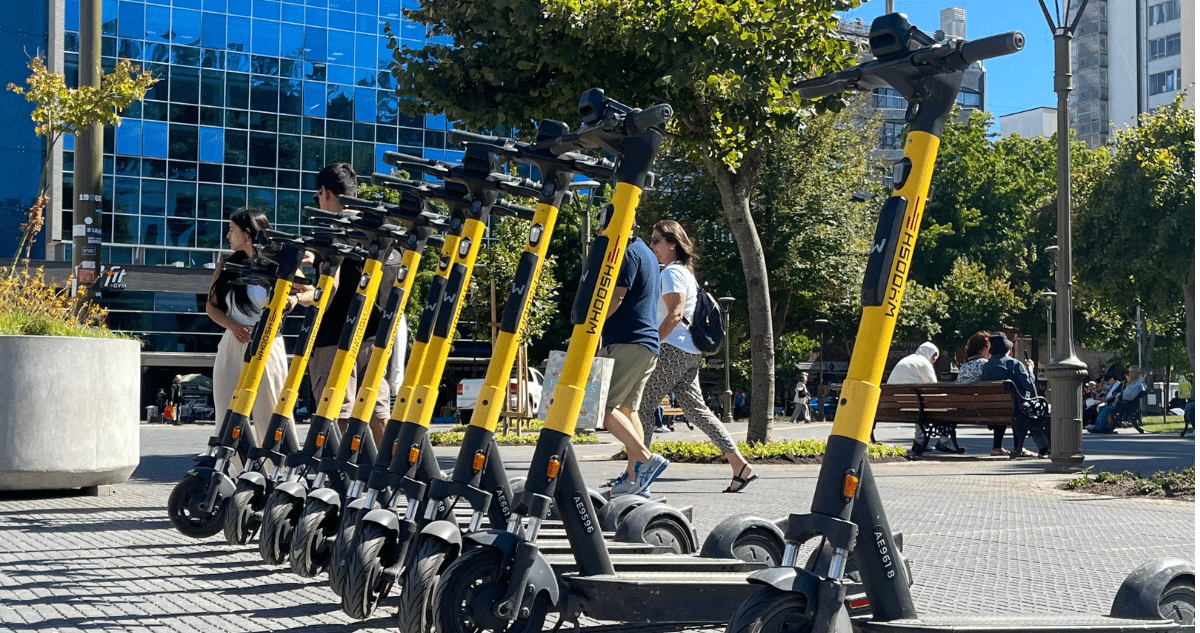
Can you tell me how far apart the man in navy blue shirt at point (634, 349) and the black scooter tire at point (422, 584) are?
3410mm

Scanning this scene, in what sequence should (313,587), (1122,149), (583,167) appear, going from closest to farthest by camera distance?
1. (583,167)
2. (313,587)
3. (1122,149)

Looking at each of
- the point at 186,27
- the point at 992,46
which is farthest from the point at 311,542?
the point at 186,27

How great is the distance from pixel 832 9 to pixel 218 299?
8275 mm

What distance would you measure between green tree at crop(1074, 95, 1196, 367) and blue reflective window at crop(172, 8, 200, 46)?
32061 millimetres

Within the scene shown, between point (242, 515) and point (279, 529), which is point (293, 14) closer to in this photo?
point (242, 515)

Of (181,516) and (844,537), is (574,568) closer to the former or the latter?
(844,537)

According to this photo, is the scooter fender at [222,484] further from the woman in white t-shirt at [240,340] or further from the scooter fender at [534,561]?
the scooter fender at [534,561]

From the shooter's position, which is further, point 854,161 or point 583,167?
point 854,161

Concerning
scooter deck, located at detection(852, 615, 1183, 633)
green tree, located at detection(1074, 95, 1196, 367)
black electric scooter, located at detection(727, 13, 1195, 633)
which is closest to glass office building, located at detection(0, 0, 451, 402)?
green tree, located at detection(1074, 95, 1196, 367)

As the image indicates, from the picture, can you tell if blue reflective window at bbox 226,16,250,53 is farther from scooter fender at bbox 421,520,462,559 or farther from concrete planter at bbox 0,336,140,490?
Answer: scooter fender at bbox 421,520,462,559

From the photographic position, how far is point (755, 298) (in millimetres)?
15383

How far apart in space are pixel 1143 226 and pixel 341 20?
31165 mm

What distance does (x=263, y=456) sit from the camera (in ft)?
22.8

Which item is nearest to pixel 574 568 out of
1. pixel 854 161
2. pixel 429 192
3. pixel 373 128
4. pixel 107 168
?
pixel 429 192
